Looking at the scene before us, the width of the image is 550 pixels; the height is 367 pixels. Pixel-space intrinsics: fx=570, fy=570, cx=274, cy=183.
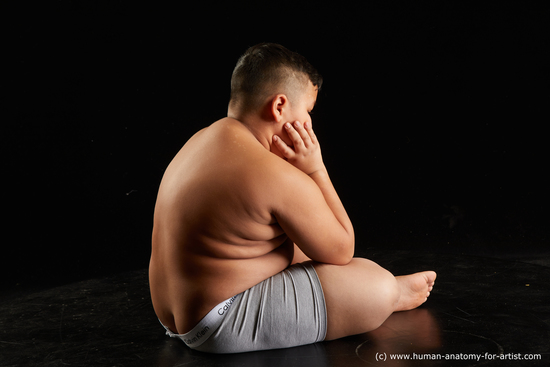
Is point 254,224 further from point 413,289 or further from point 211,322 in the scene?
point 413,289

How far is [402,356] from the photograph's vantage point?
4.49 ft

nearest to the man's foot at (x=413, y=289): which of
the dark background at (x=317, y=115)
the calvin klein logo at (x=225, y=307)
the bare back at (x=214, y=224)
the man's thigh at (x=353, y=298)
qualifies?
the man's thigh at (x=353, y=298)

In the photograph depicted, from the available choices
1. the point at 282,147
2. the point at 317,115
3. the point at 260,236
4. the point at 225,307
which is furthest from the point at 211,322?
the point at 317,115

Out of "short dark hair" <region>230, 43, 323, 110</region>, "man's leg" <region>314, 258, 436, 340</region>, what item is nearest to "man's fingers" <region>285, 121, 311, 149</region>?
"short dark hair" <region>230, 43, 323, 110</region>

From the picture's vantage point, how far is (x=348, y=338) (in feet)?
4.97

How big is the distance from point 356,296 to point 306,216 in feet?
0.90

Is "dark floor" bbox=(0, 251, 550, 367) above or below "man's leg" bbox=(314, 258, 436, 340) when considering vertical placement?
below

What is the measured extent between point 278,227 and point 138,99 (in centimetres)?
166

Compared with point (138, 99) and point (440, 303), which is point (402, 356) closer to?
point (440, 303)

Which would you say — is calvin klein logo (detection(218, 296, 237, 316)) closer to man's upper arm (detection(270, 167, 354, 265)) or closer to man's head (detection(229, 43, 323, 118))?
man's upper arm (detection(270, 167, 354, 265))

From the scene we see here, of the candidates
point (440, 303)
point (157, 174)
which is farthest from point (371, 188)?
point (440, 303)

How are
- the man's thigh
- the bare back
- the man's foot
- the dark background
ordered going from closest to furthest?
the bare back < the man's thigh < the man's foot < the dark background

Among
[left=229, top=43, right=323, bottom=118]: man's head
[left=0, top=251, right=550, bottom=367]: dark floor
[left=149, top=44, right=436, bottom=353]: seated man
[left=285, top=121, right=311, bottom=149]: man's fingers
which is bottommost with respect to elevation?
[left=0, top=251, right=550, bottom=367]: dark floor

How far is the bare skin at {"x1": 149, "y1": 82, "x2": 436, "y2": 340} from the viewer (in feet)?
4.48
